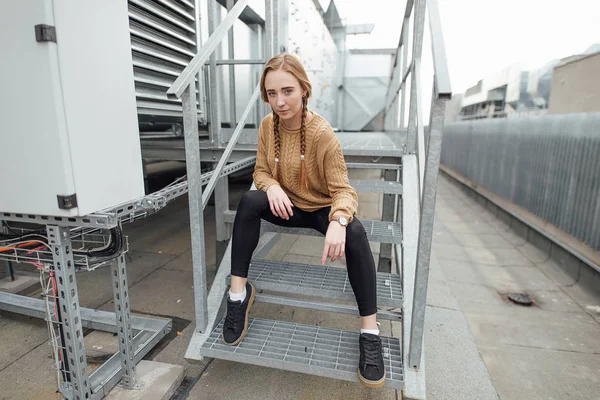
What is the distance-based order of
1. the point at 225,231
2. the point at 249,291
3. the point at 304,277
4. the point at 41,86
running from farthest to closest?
the point at 225,231, the point at 304,277, the point at 249,291, the point at 41,86

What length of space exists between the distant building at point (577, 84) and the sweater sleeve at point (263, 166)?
4.12m

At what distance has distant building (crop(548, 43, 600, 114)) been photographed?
442cm

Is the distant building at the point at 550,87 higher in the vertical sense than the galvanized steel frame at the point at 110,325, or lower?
higher

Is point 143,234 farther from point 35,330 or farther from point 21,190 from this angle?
point 21,190

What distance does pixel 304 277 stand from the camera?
6.07ft

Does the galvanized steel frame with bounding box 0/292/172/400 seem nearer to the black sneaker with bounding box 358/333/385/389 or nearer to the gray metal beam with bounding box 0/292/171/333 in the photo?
the gray metal beam with bounding box 0/292/171/333

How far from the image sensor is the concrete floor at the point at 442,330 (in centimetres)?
173

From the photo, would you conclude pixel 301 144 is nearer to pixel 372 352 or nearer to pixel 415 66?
pixel 372 352

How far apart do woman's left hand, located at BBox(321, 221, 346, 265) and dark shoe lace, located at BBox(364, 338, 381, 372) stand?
386 mm

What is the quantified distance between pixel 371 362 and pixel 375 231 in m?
0.75

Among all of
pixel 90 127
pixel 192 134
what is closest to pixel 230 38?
pixel 192 134

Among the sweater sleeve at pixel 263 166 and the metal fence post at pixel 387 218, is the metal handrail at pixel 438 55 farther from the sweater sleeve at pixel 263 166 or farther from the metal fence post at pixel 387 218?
the metal fence post at pixel 387 218

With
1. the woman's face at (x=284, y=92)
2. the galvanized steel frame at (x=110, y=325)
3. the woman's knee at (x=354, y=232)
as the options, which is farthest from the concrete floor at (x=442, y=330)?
the woman's face at (x=284, y=92)

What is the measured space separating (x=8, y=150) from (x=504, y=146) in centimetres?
651
